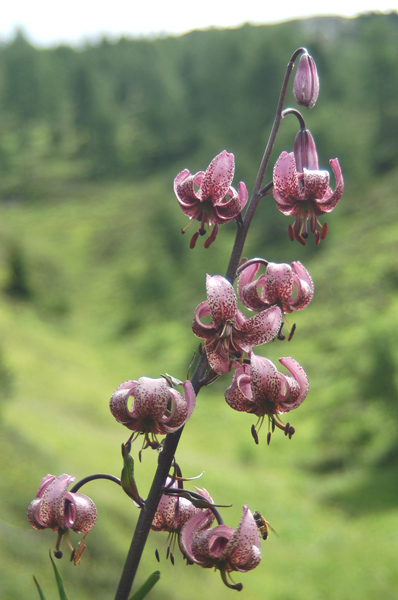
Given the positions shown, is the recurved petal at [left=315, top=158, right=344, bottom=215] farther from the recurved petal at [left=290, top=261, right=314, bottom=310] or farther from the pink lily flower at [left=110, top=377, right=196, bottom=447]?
the pink lily flower at [left=110, top=377, right=196, bottom=447]

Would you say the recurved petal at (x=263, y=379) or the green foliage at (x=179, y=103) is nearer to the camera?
the recurved petal at (x=263, y=379)

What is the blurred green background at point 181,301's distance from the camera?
11336mm

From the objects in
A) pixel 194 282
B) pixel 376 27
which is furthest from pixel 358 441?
pixel 376 27

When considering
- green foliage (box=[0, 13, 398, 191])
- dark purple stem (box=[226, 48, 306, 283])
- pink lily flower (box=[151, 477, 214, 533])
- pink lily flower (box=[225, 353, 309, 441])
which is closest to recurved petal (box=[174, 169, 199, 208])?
Result: dark purple stem (box=[226, 48, 306, 283])

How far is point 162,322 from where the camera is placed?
29.8 meters

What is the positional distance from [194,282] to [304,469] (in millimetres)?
17693

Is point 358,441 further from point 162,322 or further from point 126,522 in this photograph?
point 162,322

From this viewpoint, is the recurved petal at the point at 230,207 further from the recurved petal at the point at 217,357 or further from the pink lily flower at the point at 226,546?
the pink lily flower at the point at 226,546

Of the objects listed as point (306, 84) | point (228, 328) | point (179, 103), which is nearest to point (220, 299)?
point (228, 328)

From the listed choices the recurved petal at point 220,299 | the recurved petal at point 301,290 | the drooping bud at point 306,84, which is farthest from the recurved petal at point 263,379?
the drooping bud at point 306,84

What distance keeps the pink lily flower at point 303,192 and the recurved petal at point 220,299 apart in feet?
0.75


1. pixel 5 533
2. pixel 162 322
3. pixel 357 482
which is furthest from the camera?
pixel 162 322

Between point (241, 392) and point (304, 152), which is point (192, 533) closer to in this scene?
point (241, 392)

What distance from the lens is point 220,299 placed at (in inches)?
55.2
